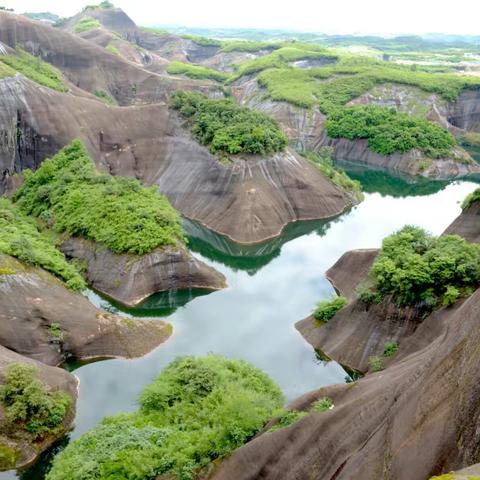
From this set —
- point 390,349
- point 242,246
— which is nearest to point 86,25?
point 242,246

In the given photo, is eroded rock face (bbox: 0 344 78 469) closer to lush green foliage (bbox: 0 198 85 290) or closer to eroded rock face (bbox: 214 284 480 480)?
lush green foliage (bbox: 0 198 85 290)

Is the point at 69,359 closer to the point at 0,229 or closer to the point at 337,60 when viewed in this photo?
the point at 0,229

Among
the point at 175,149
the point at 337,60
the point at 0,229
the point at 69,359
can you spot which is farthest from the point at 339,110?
the point at 69,359

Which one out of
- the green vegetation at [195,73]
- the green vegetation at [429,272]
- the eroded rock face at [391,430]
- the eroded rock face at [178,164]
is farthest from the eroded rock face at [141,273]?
the green vegetation at [195,73]

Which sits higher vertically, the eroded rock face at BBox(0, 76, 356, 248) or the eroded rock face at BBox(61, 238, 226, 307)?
the eroded rock face at BBox(0, 76, 356, 248)

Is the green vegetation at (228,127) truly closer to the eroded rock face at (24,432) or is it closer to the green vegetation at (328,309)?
the green vegetation at (328,309)

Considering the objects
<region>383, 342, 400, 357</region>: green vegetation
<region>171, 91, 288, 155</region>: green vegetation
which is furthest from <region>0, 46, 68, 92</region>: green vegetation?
<region>383, 342, 400, 357</region>: green vegetation
